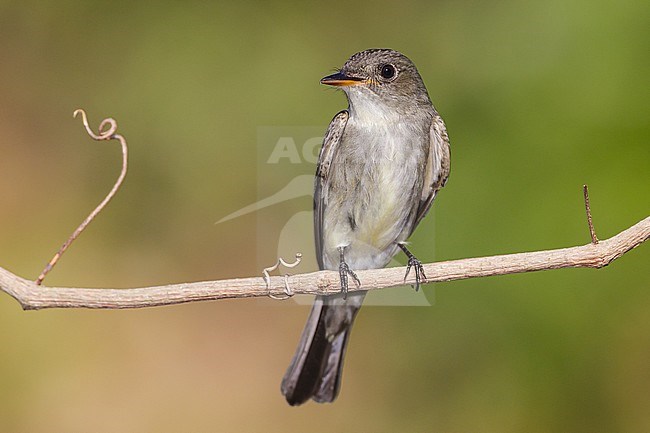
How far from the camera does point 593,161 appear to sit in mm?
3480

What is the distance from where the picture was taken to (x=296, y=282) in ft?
6.81

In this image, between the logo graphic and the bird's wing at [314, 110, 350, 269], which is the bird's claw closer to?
the bird's wing at [314, 110, 350, 269]

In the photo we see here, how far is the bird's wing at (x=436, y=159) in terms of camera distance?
2.82 meters

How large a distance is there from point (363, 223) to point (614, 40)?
162cm

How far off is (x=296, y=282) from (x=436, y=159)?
37.2 inches

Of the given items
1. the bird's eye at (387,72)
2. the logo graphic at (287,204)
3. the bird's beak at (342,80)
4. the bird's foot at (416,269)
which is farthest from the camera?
the logo graphic at (287,204)

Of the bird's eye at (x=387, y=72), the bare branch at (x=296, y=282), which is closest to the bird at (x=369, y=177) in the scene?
the bird's eye at (x=387, y=72)

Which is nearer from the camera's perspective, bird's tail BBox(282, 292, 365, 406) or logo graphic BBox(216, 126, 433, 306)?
bird's tail BBox(282, 292, 365, 406)

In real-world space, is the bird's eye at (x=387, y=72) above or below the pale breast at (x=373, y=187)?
above

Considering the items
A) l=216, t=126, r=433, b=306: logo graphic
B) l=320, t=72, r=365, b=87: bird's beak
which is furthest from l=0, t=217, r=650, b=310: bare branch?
l=216, t=126, r=433, b=306: logo graphic

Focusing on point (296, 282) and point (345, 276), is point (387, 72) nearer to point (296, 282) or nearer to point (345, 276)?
point (345, 276)

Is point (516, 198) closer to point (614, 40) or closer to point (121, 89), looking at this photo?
point (614, 40)

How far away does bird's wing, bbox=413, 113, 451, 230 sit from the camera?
9.27ft

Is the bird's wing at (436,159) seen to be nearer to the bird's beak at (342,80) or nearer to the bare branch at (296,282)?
the bird's beak at (342,80)
